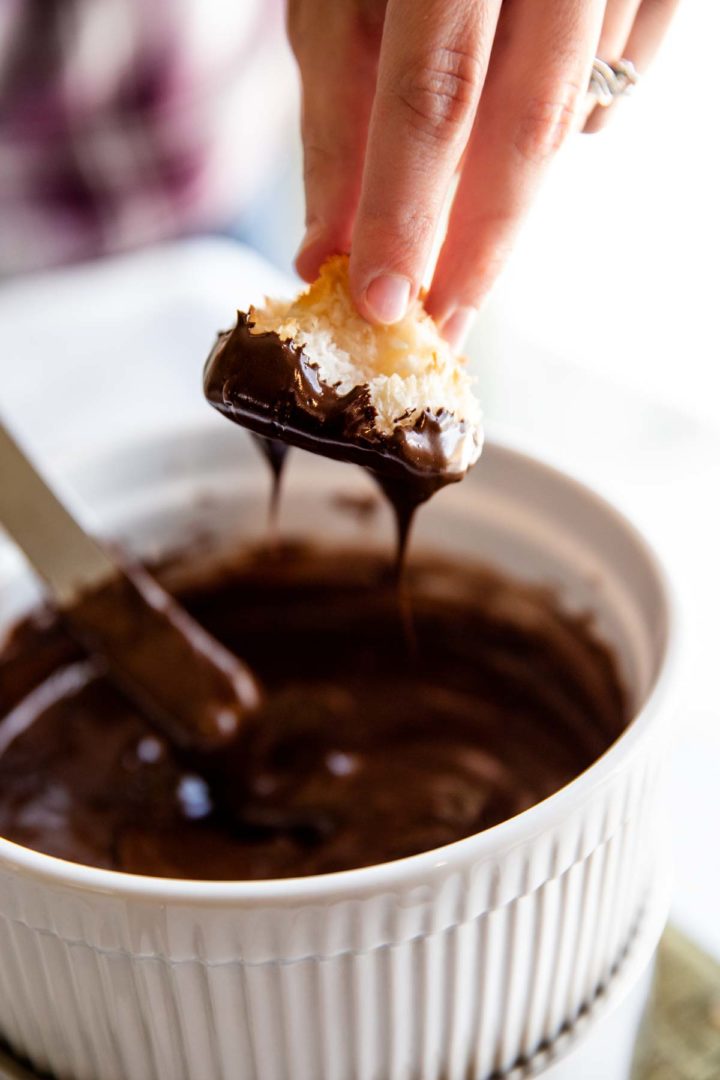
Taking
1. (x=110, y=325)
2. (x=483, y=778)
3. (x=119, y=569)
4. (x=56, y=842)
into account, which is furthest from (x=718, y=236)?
(x=56, y=842)

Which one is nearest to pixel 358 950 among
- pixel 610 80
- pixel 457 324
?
pixel 457 324

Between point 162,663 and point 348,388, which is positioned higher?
point 348,388

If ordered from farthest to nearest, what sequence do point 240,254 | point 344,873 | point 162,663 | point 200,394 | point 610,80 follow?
point 240,254, point 200,394, point 162,663, point 610,80, point 344,873

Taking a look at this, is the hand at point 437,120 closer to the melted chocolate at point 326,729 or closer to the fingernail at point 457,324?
the fingernail at point 457,324

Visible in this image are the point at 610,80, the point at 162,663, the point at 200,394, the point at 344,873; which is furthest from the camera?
the point at 200,394

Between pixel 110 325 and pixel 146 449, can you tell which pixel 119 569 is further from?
pixel 110 325

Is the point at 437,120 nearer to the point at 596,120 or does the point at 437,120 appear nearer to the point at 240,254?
the point at 596,120
